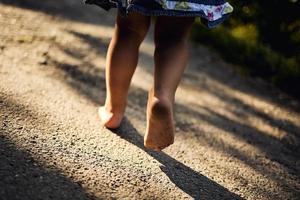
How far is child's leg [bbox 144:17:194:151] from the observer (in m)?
1.73

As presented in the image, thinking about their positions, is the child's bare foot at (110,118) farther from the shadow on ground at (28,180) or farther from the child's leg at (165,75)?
the shadow on ground at (28,180)

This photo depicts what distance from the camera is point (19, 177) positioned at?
1528mm

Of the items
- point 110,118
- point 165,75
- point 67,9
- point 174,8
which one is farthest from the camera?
point 67,9

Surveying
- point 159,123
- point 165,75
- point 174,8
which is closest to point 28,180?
point 159,123

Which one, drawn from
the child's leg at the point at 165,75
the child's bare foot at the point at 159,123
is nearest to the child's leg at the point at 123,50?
the child's leg at the point at 165,75

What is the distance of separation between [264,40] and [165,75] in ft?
7.66

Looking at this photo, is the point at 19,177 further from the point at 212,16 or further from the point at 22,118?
the point at 212,16

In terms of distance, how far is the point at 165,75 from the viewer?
1.77 meters

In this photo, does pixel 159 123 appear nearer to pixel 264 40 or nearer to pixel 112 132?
pixel 112 132

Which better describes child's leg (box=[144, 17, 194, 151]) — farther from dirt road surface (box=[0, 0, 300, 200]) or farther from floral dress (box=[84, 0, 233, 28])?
dirt road surface (box=[0, 0, 300, 200])

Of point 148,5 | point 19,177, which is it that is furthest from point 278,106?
point 19,177

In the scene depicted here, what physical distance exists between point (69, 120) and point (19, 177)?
584 millimetres

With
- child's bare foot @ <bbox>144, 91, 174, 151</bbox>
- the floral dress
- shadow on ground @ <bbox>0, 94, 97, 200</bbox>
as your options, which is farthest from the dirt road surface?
the floral dress

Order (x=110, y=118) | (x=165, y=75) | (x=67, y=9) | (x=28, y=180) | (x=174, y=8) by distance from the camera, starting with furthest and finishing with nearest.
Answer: (x=67, y=9), (x=110, y=118), (x=165, y=75), (x=174, y=8), (x=28, y=180)
